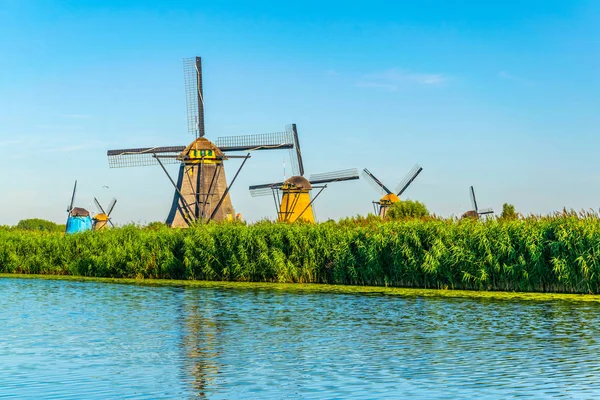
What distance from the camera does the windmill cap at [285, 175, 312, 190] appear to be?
168 feet

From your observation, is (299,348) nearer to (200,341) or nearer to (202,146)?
(200,341)

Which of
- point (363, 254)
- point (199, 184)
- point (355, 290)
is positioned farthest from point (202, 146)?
point (355, 290)

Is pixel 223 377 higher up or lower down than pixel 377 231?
lower down

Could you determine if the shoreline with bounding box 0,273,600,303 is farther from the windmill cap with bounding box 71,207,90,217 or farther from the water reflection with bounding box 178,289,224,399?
the windmill cap with bounding box 71,207,90,217

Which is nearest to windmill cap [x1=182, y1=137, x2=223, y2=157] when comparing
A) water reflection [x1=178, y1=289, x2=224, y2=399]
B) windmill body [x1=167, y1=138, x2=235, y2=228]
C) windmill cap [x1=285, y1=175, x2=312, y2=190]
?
windmill body [x1=167, y1=138, x2=235, y2=228]

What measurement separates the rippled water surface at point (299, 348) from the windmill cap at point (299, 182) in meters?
29.9

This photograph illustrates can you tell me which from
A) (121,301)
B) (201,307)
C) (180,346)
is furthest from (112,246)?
(180,346)

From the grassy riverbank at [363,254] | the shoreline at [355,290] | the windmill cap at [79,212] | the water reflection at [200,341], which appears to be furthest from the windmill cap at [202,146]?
the windmill cap at [79,212]

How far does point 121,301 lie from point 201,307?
271 centimetres

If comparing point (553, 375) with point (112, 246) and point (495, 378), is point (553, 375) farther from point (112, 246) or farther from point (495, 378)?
point (112, 246)

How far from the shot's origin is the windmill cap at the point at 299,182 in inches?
2015

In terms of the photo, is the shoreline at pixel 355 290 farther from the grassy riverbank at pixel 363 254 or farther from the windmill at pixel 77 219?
the windmill at pixel 77 219

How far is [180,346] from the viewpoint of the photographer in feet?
43.9

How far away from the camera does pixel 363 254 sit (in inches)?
959
